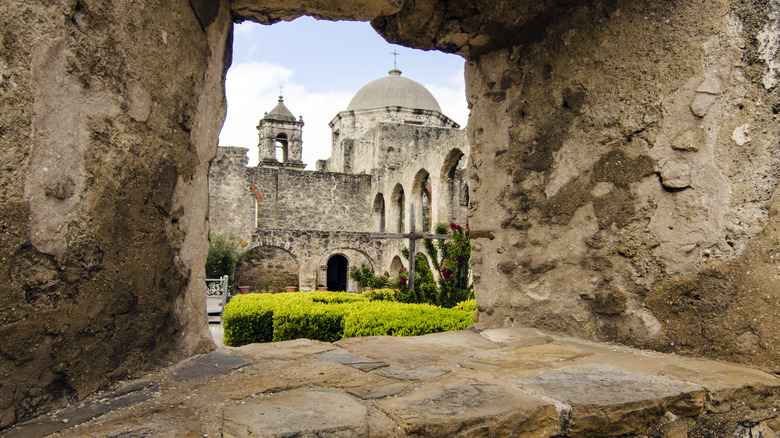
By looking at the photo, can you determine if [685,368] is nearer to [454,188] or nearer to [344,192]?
[454,188]

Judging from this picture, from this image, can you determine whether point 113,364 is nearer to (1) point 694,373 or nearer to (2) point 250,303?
(1) point 694,373

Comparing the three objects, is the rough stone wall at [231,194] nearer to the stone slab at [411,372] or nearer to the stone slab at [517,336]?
the stone slab at [517,336]

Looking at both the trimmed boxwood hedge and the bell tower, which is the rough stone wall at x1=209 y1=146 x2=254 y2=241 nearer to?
the bell tower

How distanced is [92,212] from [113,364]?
481 mm

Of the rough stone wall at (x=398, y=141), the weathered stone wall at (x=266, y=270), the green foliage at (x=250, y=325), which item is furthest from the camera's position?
the rough stone wall at (x=398, y=141)

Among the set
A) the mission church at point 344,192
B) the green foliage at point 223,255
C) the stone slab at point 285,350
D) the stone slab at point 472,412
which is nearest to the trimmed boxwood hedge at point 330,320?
the stone slab at point 285,350

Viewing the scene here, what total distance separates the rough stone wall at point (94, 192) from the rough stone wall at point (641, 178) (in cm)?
160

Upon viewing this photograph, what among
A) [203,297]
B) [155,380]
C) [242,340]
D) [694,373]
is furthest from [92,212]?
[242,340]

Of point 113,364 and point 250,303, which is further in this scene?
point 250,303

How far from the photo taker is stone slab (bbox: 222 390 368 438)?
1.32 metres

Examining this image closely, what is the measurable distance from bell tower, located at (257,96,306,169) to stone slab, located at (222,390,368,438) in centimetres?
2211

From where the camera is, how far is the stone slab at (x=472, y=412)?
1.41 meters

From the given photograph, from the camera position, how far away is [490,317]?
2.98 m

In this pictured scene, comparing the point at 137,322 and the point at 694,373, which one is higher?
the point at 137,322
